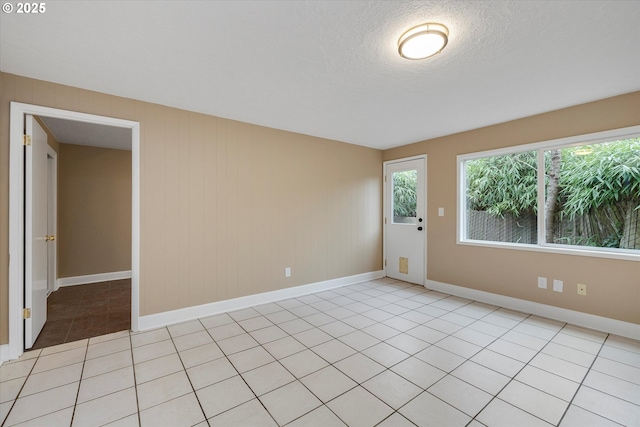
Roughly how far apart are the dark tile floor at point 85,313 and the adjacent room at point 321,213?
0.14 feet

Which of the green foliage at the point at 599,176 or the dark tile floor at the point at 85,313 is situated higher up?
the green foliage at the point at 599,176

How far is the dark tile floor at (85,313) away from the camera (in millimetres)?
2777

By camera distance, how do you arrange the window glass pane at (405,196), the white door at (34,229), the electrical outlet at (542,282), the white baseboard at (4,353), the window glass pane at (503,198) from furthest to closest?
the window glass pane at (405,196) < the window glass pane at (503,198) < the electrical outlet at (542,282) < the white door at (34,229) < the white baseboard at (4,353)

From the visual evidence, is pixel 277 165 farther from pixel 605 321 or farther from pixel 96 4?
pixel 605 321

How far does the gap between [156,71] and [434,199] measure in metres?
3.89

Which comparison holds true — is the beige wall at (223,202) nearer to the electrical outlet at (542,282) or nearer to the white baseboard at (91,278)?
the electrical outlet at (542,282)

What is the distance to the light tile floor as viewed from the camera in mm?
1682

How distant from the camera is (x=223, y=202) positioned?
3396 millimetres

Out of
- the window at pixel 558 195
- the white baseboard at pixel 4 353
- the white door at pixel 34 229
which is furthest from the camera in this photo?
the window at pixel 558 195

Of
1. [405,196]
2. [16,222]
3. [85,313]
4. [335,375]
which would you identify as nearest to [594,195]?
[405,196]

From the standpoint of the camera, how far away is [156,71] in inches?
89.4

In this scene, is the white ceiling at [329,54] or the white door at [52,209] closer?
→ the white ceiling at [329,54]

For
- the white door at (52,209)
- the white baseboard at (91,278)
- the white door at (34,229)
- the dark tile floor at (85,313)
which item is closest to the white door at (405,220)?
the dark tile floor at (85,313)

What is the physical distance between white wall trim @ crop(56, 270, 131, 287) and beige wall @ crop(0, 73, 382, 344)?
283cm
